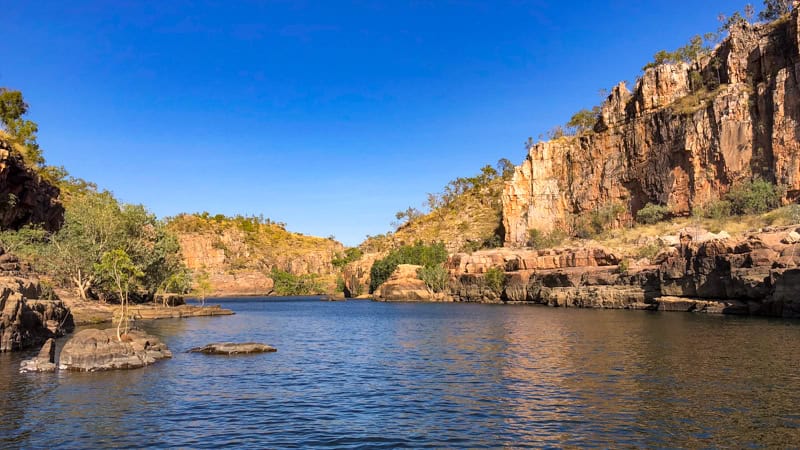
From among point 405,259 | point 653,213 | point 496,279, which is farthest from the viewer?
point 405,259

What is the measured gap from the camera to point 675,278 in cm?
7956

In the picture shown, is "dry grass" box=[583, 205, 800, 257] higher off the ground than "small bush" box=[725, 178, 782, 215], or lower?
lower

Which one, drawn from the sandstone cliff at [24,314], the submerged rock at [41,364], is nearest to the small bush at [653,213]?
the sandstone cliff at [24,314]

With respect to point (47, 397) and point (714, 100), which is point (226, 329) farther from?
point (714, 100)

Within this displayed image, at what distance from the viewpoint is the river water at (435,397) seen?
19.5m

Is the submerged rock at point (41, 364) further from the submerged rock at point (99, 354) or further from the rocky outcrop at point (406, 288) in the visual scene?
the rocky outcrop at point (406, 288)

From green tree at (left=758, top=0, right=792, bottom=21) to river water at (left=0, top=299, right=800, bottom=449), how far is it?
419 ft

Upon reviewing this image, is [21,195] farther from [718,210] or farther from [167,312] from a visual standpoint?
[718,210]

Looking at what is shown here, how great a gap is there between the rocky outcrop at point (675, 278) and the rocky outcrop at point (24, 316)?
69580 millimetres

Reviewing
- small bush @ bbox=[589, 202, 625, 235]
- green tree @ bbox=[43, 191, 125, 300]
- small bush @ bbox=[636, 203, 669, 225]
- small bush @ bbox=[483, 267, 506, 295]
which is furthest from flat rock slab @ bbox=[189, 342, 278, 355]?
small bush @ bbox=[589, 202, 625, 235]

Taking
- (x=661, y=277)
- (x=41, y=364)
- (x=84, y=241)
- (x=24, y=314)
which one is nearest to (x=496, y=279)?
(x=661, y=277)

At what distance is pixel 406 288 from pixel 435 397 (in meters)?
120

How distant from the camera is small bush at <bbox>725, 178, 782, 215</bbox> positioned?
344 feet

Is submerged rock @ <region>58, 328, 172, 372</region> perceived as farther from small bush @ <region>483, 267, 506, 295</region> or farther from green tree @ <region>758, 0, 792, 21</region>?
green tree @ <region>758, 0, 792, 21</region>
